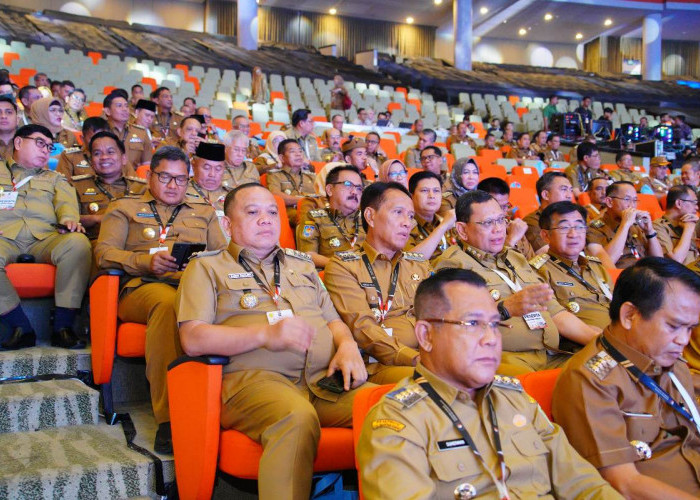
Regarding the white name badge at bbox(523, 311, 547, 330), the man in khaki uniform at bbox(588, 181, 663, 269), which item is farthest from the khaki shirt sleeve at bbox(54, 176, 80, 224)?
the man in khaki uniform at bbox(588, 181, 663, 269)

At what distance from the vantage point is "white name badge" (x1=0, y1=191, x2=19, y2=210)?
299cm

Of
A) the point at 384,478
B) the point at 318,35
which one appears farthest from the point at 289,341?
the point at 318,35

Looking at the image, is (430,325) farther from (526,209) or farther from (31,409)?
(526,209)

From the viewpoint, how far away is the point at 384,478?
4.01 ft

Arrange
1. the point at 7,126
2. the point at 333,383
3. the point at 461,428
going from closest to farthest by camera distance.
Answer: the point at 461,428 < the point at 333,383 < the point at 7,126

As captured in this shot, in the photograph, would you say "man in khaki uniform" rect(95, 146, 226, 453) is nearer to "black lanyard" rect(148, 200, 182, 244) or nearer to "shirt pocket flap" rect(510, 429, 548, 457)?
"black lanyard" rect(148, 200, 182, 244)

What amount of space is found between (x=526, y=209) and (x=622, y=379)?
352 centimetres

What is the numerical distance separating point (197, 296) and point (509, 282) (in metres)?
1.21

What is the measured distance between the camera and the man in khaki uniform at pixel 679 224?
404cm

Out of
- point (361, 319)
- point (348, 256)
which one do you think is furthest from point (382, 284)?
point (361, 319)

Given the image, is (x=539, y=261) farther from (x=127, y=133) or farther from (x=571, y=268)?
(x=127, y=133)

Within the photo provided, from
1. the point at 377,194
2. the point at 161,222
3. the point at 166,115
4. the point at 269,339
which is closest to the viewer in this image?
the point at 269,339

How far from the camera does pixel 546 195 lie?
12.7 ft

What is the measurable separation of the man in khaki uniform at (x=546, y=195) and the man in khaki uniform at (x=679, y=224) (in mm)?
771
